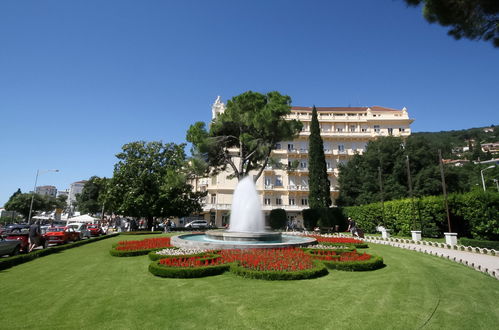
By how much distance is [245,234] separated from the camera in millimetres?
14570

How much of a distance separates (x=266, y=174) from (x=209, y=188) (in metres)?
10.1

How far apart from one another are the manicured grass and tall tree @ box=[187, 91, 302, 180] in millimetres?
19298

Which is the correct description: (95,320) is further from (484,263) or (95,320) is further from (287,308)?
(484,263)

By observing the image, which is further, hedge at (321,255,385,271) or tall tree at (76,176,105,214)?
tall tree at (76,176,105,214)

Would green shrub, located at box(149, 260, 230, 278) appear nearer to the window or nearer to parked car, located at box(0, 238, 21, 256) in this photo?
parked car, located at box(0, 238, 21, 256)

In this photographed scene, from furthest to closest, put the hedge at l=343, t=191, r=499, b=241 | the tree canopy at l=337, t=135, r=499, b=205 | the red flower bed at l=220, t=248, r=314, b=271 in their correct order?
the tree canopy at l=337, t=135, r=499, b=205
the hedge at l=343, t=191, r=499, b=241
the red flower bed at l=220, t=248, r=314, b=271

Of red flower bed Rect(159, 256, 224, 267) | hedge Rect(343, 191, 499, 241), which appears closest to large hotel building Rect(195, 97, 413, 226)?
hedge Rect(343, 191, 499, 241)

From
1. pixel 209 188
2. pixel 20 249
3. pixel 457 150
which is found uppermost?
pixel 457 150

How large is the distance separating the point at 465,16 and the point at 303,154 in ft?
133

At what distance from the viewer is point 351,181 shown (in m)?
40.9

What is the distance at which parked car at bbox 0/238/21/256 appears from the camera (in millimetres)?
13617

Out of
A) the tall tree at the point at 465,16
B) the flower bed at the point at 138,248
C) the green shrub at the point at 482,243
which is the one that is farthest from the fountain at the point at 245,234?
the tall tree at the point at 465,16

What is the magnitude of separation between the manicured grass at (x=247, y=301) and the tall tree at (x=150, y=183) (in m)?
21.8

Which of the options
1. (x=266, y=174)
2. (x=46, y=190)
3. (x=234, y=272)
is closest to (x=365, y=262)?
(x=234, y=272)
